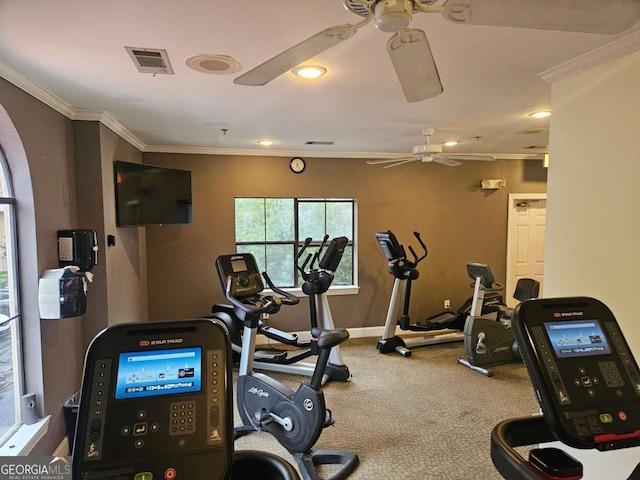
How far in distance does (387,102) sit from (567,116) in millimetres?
1114

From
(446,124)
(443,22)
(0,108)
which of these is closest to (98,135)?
(0,108)

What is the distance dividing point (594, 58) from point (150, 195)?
351cm

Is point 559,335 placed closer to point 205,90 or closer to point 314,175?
point 205,90

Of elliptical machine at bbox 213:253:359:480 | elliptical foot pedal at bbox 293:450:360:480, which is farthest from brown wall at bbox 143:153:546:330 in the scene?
elliptical foot pedal at bbox 293:450:360:480

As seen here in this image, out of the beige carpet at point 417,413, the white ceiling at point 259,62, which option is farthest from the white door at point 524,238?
the white ceiling at point 259,62

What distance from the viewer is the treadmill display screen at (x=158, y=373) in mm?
957

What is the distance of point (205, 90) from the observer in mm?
2471

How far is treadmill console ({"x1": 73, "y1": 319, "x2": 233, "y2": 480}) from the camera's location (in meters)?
0.89

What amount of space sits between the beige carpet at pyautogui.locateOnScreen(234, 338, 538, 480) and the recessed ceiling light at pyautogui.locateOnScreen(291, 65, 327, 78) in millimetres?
2381

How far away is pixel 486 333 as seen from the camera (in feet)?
13.7

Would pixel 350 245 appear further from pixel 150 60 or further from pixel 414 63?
pixel 414 63

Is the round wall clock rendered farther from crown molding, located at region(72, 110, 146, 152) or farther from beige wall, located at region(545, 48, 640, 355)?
beige wall, located at region(545, 48, 640, 355)

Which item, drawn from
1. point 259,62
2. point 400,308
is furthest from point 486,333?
point 259,62

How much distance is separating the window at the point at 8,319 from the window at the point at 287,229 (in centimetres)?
277
